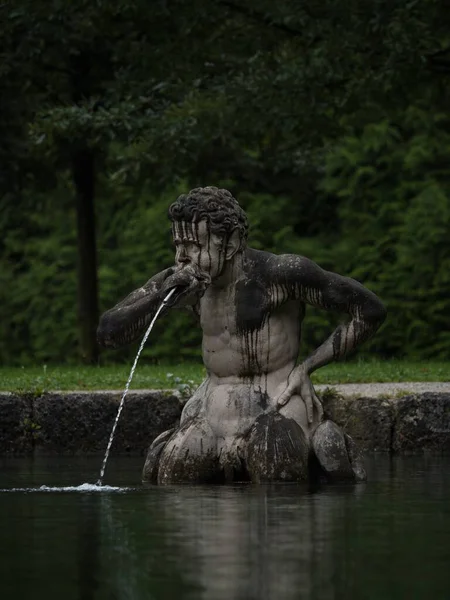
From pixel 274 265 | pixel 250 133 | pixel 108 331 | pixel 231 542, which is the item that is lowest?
pixel 231 542

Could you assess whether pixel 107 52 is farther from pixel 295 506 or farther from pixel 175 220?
pixel 295 506

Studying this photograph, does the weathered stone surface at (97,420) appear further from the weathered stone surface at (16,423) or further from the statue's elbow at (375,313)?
the statue's elbow at (375,313)

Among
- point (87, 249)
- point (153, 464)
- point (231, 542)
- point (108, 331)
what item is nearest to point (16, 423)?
point (153, 464)

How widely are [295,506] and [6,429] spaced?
445cm

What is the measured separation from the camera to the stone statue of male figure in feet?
28.8

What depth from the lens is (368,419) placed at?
37.6 feet

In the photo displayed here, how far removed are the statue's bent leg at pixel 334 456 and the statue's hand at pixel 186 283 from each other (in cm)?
92

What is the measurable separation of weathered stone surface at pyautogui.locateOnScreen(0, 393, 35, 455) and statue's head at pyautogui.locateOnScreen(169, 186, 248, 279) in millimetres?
3319

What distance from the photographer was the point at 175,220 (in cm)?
880

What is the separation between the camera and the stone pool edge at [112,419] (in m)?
11.5

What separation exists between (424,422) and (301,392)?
8.15 ft

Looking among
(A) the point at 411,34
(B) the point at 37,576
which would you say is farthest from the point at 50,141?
(B) the point at 37,576

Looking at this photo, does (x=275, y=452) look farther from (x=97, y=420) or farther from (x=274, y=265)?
(x=97, y=420)

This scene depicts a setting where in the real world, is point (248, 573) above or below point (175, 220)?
below
